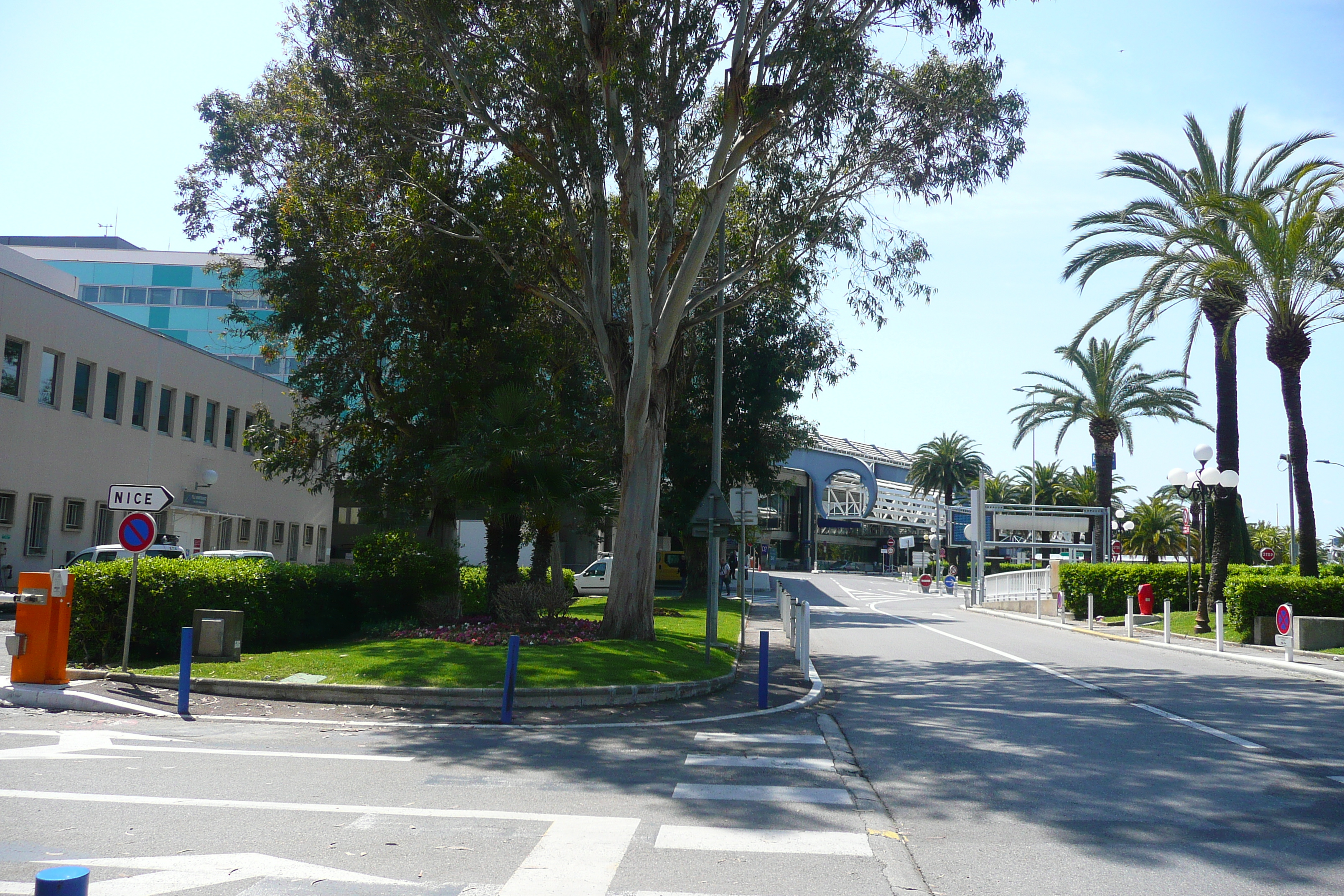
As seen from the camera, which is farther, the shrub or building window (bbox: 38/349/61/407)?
building window (bbox: 38/349/61/407)

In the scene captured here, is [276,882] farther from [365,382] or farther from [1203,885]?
[365,382]

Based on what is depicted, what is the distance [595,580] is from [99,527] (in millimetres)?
17951

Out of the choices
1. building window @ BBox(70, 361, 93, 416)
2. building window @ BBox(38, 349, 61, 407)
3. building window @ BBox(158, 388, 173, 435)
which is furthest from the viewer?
building window @ BBox(158, 388, 173, 435)

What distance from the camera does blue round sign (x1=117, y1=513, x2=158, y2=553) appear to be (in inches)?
516

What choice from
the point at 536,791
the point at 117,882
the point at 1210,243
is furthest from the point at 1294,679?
the point at 117,882

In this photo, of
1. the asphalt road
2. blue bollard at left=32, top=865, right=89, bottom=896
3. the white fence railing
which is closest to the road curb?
the asphalt road

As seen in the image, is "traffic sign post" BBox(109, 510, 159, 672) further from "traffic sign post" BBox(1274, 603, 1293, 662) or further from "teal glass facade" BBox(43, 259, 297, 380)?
"teal glass facade" BBox(43, 259, 297, 380)

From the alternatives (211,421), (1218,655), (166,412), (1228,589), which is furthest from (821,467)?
(1218,655)

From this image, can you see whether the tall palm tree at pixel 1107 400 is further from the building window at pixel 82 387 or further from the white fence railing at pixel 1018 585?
the building window at pixel 82 387

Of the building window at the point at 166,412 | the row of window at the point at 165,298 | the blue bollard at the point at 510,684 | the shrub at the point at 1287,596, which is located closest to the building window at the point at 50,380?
the building window at the point at 166,412

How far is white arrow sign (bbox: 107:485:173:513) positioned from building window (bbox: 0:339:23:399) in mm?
17148

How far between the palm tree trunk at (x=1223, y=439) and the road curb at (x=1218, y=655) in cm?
215

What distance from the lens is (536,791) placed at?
7.79 meters

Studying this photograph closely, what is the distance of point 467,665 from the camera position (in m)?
14.6
